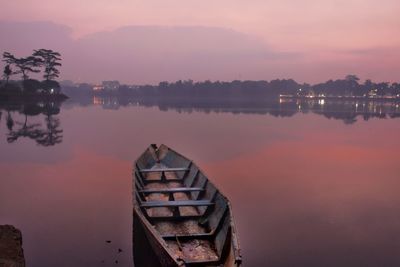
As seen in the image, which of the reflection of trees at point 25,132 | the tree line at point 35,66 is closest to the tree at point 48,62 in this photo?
the tree line at point 35,66

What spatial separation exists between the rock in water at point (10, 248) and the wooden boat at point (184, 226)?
9.17 ft

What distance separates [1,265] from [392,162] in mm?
26102

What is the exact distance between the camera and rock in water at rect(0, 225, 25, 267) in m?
8.80

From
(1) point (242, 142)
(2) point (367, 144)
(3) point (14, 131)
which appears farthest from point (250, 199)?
(3) point (14, 131)

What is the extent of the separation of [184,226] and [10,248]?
14.7ft

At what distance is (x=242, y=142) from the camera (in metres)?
35.1

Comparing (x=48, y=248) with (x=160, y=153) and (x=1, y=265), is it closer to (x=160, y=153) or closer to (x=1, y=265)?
(x=1, y=265)

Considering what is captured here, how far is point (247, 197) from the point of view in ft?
56.2

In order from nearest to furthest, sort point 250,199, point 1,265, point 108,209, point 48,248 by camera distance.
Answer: point 1,265
point 48,248
point 108,209
point 250,199

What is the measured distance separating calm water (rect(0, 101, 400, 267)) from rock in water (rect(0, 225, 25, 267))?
66 centimetres

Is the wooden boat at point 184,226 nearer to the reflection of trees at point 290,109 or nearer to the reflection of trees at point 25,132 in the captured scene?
the reflection of trees at point 25,132

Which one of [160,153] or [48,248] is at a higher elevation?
[160,153]

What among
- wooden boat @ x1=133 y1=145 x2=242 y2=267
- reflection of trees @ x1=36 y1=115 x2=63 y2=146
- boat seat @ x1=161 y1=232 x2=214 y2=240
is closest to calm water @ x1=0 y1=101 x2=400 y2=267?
reflection of trees @ x1=36 y1=115 x2=63 y2=146

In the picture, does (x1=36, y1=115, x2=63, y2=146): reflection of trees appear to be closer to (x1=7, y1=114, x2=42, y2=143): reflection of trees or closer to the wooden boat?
(x1=7, y1=114, x2=42, y2=143): reflection of trees
